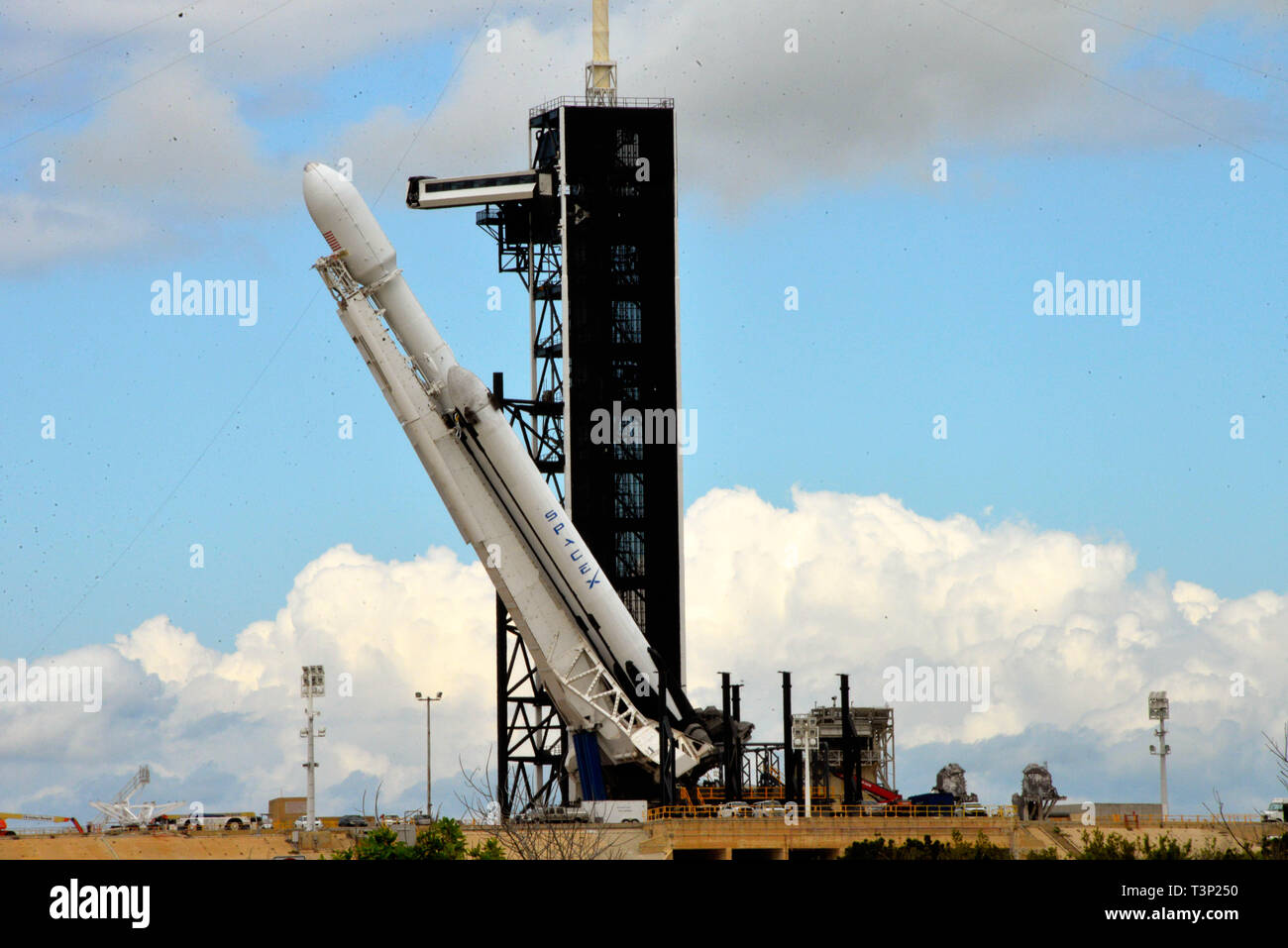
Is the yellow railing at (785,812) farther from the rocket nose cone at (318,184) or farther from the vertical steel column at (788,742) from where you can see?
the rocket nose cone at (318,184)

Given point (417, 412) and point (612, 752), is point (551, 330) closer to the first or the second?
point (417, 412)

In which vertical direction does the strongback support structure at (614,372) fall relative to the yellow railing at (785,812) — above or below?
above

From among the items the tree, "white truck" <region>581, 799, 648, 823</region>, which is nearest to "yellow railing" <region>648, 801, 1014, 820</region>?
"white truck" <region>581, 799, 648, 823</region>

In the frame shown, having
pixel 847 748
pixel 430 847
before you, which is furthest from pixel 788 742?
pixel 430 847

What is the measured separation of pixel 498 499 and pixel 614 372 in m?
11.3

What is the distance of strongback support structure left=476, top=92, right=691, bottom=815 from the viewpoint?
70812 mm

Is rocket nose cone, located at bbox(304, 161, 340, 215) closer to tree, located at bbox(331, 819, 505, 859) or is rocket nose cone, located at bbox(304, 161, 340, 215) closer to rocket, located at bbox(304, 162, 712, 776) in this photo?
rocket, located at bbox(304, 162, 712, 776)

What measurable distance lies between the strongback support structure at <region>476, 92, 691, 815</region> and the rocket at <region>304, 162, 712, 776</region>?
A: 736 cm

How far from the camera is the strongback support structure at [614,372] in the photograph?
232ft

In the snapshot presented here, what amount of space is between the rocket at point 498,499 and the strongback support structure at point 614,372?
24.1 feet

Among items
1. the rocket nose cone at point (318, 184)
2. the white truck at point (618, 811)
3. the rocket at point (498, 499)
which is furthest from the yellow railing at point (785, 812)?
the rocket nose cone at point (318, 184)

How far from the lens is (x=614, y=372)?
71.1m
